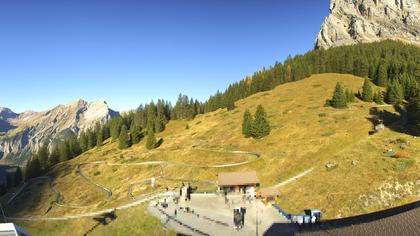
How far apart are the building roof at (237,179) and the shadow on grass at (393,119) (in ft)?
120

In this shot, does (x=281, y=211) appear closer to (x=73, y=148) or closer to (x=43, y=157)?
(x=43, y=157)

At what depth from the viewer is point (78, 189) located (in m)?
89.1

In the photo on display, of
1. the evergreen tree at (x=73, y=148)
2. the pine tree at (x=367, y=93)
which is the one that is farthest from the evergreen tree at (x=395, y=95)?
the evergreen tree at (x=73, y=148)

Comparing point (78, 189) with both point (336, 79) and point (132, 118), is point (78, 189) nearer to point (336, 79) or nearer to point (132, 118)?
point (132, 118)

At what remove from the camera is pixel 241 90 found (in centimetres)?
17800

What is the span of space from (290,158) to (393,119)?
36684 mm

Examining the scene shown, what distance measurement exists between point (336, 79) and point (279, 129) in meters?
75.9

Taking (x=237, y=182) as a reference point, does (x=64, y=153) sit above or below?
above

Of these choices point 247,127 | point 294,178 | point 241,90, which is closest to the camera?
point 294,178

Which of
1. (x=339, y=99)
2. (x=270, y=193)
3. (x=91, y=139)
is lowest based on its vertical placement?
(x=270, y=193)

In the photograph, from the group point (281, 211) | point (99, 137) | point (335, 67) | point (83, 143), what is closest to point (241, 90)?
point (335, 67)

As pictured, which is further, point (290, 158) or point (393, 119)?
point (393, 119)

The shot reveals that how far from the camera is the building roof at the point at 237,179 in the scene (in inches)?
2369

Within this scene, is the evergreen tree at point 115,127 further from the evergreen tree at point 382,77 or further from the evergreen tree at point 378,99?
the evergreen tree at point 382,77
